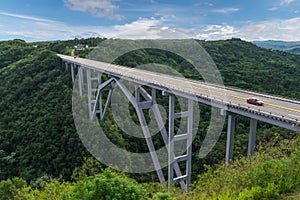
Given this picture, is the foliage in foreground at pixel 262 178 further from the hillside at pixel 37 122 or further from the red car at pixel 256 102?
the hillside at pixel 37 122

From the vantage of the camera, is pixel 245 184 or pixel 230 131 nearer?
pixel 245 184

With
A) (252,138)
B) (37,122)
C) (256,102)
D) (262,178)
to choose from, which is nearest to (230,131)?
(252,138)

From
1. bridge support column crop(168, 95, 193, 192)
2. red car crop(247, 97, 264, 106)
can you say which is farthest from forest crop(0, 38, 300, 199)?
bridge support column crop(168, 95, 193, 192)

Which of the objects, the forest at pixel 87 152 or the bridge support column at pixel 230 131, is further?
the bridge support column at pixel 230 131

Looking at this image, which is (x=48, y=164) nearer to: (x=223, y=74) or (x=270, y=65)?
(x=223, y=74)

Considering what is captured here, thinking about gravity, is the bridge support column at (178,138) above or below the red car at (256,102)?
below

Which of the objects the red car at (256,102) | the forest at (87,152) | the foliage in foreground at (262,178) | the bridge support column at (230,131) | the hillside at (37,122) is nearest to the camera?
the foliage in foreground at (262,178)

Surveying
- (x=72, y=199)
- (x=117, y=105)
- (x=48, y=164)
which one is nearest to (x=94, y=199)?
(x=72, y=199)

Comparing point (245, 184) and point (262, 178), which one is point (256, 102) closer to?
point (262, 178)

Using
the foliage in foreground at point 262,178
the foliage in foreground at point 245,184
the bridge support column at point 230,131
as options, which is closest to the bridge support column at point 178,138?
the bridge support column at point 230,131
